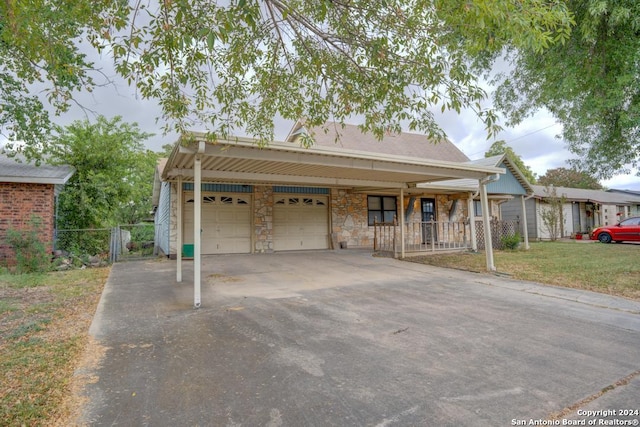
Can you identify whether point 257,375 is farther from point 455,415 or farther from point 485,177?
point 485,177

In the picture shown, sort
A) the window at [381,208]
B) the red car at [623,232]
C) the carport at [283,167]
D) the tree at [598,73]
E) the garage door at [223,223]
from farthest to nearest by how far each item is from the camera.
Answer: the red car at [623,232]
the window at [381,208]
the garage door at [223,223]
the tree at [598,73]
the carport at [283,167]

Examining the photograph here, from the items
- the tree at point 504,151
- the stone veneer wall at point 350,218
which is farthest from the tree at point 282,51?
the tree at point 504,151

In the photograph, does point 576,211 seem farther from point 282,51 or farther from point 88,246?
point 88,246

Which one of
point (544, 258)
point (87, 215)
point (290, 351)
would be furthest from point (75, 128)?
point (544, 258)

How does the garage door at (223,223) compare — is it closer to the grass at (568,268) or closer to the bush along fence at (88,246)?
the bush along fence at (88,246)

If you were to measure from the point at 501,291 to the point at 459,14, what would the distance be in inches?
196

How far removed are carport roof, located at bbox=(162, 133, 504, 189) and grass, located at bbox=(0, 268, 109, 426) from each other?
113 inches

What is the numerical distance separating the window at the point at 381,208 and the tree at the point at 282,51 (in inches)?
355

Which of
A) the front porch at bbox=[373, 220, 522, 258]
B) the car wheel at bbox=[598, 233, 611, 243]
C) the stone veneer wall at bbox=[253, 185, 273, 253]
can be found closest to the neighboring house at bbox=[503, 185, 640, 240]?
the car wheel at bbox=[598, 233, 611, 243]

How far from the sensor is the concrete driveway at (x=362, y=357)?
2.39m

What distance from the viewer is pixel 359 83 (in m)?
5.09

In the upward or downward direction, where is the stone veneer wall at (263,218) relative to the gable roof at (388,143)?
downward

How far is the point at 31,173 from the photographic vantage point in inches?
367

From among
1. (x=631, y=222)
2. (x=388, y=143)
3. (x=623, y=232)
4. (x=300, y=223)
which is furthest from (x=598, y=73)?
(x=631, y=222)
